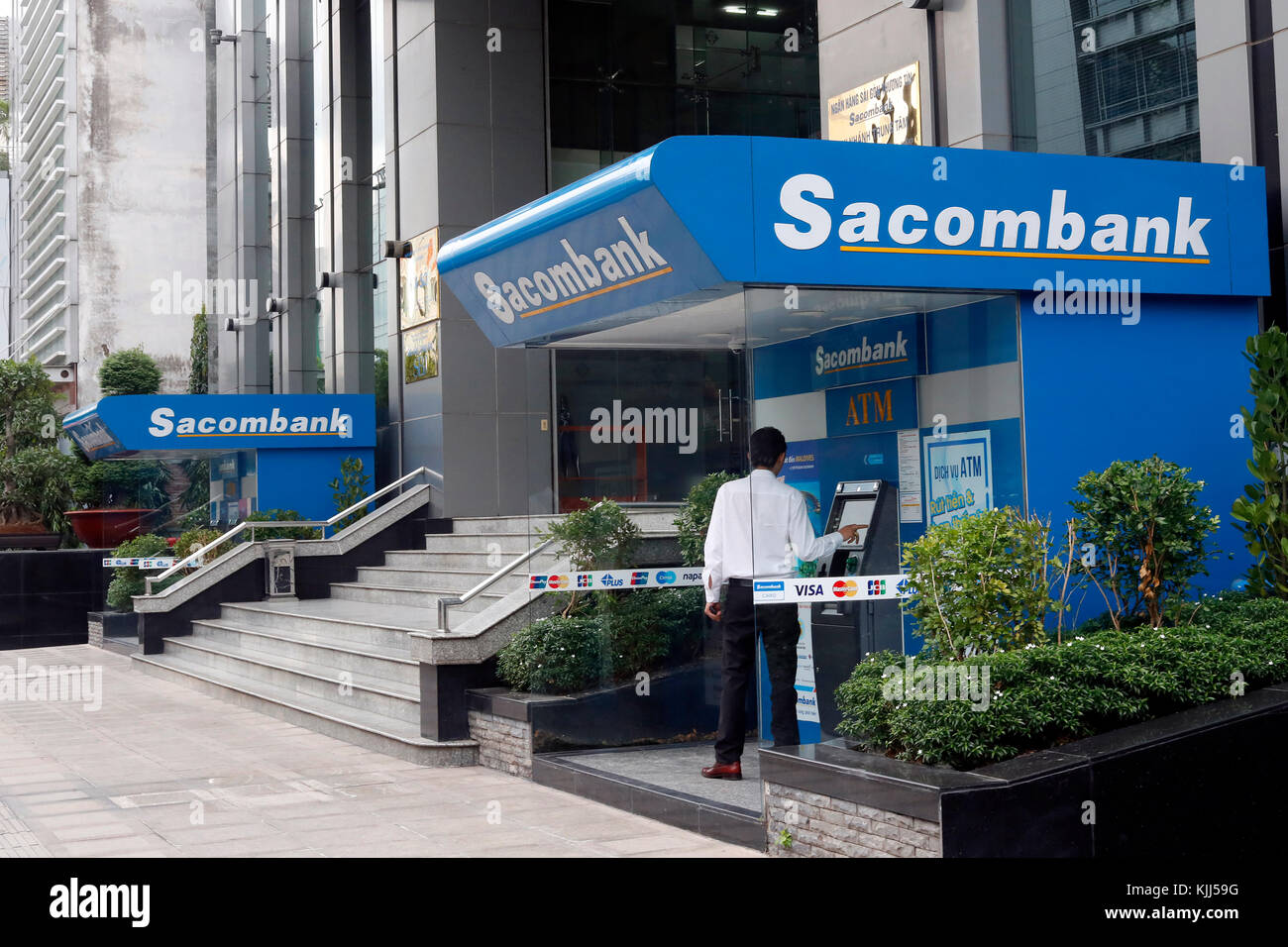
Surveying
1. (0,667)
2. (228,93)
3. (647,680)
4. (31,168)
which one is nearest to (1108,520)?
(647,680)

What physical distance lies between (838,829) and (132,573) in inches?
647

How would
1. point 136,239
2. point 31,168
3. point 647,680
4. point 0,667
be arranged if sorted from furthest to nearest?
point 31,168, point 136,239, point 0,667, point 647,680

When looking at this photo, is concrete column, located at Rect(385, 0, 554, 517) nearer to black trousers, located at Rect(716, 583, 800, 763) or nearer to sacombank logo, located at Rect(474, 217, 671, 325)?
sacombank logo, located at Rect(474, 217, 671, 325)

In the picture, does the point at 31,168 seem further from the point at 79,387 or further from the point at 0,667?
the point at 0,667

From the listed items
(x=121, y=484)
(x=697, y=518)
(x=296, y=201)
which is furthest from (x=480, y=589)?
(x=121, y=484)

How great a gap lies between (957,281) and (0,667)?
15042 mm

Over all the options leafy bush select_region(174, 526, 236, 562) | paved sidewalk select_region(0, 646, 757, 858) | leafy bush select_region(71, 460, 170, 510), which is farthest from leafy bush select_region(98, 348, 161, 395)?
paved sidewalk select_region(0, 646, 757, 858)

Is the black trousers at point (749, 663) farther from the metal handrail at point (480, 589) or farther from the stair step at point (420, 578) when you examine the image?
the stair step at point (420, 578)

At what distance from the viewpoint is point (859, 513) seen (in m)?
8.09

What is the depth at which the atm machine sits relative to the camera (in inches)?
295

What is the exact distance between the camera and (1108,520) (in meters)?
7.11

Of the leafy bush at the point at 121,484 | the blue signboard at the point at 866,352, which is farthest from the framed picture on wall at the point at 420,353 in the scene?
the blue signboard at the point at 866,352

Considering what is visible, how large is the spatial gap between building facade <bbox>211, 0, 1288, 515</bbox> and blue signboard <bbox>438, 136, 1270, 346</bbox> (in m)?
0.80

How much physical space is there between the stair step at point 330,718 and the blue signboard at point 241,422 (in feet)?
12.8
